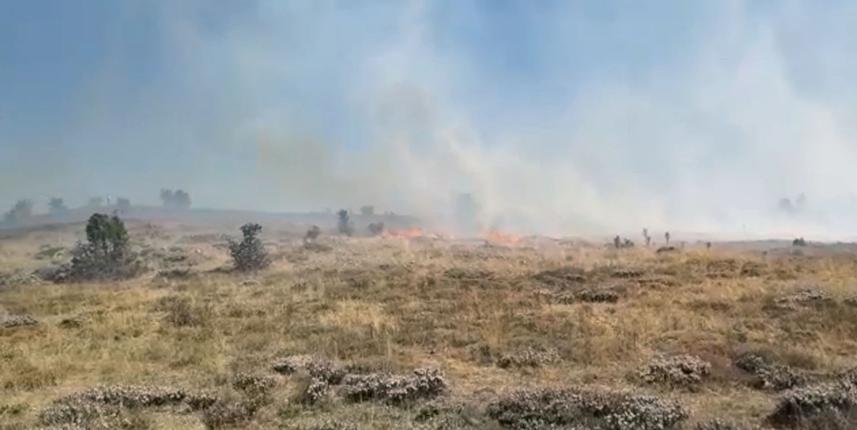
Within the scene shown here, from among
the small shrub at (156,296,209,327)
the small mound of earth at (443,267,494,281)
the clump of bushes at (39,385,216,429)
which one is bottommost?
the clump of bushes at (39,385,216,429)

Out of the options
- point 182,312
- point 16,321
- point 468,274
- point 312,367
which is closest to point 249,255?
point 468,274

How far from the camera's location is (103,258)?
42.3 m

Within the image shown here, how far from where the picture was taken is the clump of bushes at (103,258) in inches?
1598

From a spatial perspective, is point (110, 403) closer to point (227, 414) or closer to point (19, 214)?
point (227, 414)

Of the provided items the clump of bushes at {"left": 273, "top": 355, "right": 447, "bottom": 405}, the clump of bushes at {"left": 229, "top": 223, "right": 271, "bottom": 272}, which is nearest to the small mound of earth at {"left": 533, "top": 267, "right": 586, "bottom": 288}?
the clump of bushes at {"left": 273, "top": 355, "right": 447, "bottom": 405}

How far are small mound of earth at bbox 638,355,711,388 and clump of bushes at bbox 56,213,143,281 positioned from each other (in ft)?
120

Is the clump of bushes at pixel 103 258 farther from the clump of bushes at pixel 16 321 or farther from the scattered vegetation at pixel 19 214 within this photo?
the scattered vegetation at pixel 19 214

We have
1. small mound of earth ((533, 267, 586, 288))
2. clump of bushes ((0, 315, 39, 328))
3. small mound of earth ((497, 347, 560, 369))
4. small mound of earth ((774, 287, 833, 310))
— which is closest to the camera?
small mound of earth ((497, 347, 560, 369))

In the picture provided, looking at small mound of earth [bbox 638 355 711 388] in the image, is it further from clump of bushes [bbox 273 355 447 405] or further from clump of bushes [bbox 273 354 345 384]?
clump of bushes [bbox 273 354 345 384]

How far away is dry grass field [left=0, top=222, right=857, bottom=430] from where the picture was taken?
10516 millimetres

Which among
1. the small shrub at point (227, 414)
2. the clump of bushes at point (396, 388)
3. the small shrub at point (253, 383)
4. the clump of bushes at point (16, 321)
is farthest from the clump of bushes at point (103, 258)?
the clump of bushes at point (396, 388)

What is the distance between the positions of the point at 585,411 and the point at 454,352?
17.6ft

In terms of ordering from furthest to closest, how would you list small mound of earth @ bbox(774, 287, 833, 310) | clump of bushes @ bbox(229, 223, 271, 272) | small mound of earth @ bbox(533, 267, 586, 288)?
clump of bushes @ bbox(229, 223, 271, 272) → small mound of earth @ bbox(533, 267, 586, 288) → small mound of earth @ bbox(774, 287, 833, 310)

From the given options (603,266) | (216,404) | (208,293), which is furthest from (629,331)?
(208,293)
